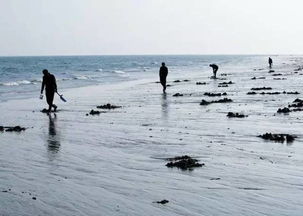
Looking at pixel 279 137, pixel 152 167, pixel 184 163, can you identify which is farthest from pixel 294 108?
pixel 152 167

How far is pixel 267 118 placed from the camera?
16.5 m

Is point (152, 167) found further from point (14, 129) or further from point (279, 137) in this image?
point (14, 129)

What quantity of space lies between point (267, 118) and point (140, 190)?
970 cm

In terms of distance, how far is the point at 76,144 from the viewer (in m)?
12.7

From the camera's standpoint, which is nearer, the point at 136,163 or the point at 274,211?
the point at 274,211

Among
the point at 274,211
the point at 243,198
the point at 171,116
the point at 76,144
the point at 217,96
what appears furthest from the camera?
the point at 217,96

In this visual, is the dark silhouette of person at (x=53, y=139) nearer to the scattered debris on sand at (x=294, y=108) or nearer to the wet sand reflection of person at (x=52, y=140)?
the wet sand reflection of person at (x=52, y=140)

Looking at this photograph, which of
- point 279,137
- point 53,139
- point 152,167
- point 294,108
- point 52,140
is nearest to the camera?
point 152,167

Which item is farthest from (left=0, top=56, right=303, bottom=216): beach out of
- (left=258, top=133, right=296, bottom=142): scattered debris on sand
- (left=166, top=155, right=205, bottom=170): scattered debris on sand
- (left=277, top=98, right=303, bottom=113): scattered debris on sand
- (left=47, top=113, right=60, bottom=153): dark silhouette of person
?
(left=277, top=98, right=303, bottom=113): scattered debris on sand

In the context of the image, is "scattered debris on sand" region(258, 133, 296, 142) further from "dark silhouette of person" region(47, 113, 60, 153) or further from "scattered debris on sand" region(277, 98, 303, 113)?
"dark silhouette of person" region(47, 113, 60, 153)

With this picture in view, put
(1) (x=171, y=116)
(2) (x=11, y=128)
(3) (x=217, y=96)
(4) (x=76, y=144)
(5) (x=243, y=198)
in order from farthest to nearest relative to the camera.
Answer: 1. (3) (x=217, y=96)
2. (1) (x=171, y=116)
3. (2) (x=11, y=128)
4. (4) (x=76, y=144)
5. (5) (x=243, y=198)

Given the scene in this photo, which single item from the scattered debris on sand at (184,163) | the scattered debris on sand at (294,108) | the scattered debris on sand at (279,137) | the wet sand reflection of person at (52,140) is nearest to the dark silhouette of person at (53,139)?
the wet sand reflection of person at (52,140)

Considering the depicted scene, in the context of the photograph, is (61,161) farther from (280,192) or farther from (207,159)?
(280,192)

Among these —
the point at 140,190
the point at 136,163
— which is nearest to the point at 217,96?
the point at 136,163
